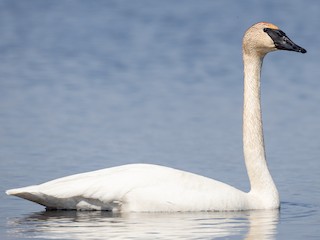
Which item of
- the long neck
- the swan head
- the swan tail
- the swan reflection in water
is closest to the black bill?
the swan head

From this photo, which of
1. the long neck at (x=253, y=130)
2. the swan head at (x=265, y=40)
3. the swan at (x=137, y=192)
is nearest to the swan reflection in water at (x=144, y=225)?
the swan at (x=137, y=192)

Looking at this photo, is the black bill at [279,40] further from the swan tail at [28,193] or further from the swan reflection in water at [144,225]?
the swan tail at [28,193]

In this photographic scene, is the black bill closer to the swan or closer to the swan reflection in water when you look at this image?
the swan

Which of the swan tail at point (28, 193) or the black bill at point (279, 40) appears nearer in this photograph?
the swan tail at point (28, 193)

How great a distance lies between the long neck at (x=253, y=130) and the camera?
46.1ft

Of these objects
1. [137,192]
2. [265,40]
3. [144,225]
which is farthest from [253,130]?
[144,225]

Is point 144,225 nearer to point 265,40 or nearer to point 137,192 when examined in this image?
point 137,192

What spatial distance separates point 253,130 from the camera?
14273 mm

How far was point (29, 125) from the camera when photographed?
63.3 feet

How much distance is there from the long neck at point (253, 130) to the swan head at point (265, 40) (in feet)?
0.35

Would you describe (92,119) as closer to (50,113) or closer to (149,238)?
(50,113)

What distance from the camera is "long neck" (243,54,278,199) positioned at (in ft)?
46.1

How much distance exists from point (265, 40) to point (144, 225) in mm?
3051

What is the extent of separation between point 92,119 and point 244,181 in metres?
5.18
